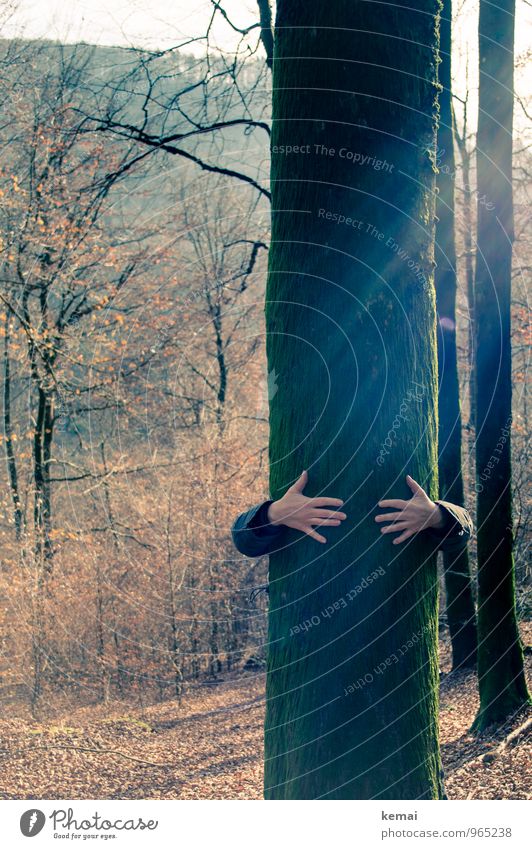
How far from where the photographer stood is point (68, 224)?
16.6m

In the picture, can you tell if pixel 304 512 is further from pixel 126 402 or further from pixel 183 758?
pixel 126 402

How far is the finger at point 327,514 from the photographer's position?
3.60 metres

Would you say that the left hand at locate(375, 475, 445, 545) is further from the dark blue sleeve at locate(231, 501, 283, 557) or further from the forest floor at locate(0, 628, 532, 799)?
the forest floor at locate(0, 628, 532, 799)

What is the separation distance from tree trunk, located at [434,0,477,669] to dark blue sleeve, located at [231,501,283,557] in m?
4.64

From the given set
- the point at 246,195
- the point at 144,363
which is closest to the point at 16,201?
the point at 144,363

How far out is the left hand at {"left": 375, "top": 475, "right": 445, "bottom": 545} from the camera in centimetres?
359

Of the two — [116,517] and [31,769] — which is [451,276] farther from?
[116,517]

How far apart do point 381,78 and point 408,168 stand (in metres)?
0.46

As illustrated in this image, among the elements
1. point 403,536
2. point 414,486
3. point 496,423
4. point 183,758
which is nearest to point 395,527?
point 403,536

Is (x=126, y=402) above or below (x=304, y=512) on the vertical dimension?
above

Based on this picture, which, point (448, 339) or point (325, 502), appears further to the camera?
point (448, 339)

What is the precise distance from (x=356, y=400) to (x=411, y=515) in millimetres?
617

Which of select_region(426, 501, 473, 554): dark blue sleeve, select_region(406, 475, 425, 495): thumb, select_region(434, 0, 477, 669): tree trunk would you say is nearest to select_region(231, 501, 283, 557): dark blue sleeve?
select_region(406, 475, 425, 495): thumb

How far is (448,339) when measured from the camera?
29.6 ft
